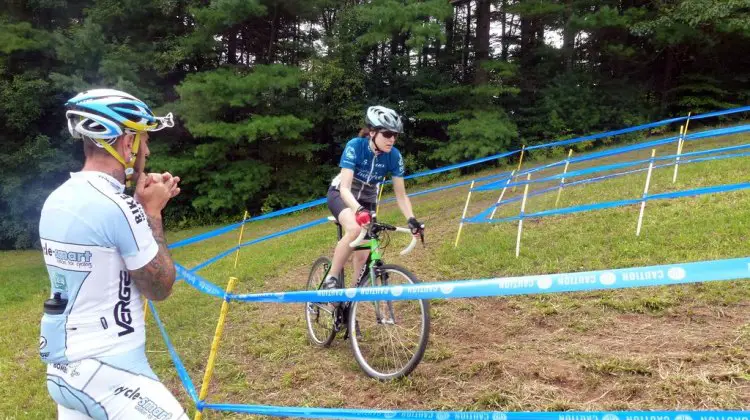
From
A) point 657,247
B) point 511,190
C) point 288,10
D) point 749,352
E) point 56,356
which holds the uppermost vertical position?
point 288,10

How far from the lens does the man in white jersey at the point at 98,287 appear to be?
179 cm

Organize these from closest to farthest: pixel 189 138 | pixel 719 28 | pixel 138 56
A: pixel 719 28
pixel 138 56
pixel 189 138

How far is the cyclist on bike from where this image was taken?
4.28 metres

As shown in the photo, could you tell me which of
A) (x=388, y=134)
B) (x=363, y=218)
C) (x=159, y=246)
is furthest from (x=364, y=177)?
(x=159, y=246)

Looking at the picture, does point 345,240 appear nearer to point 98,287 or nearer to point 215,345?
point 215,345

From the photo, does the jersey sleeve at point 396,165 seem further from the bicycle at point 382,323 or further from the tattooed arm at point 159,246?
the tattooed arm at point 159,246

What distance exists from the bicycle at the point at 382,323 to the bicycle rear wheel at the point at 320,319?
0.62 ft

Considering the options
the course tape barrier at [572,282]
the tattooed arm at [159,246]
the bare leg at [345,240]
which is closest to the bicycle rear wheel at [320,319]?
the bare leg at [345,240]

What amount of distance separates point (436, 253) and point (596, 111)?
48.4ft

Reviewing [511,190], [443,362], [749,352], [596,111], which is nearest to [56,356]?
[443,362]

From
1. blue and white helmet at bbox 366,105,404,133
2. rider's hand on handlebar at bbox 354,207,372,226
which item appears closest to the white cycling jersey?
rider's hand on handlebar at bbox 354,207,372,226

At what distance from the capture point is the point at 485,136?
1769cm

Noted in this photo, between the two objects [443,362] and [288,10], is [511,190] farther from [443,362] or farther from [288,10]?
[288,10]

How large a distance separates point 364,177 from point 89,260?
10.1ft
